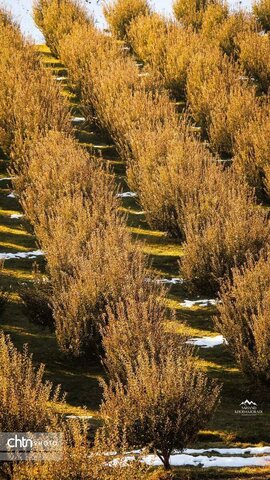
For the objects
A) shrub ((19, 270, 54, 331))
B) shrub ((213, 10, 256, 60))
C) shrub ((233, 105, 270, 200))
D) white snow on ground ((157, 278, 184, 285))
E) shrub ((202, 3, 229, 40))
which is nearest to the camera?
shrub ((19, 270, 54, 331))

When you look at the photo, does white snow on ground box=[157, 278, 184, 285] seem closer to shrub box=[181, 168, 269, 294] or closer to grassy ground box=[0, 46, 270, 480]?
grassy ground box=[0, 46, 270, 480]

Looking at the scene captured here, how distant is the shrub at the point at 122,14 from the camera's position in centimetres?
2119

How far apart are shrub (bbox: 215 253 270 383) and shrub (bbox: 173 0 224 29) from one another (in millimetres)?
14359

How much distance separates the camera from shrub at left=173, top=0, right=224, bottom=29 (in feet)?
69.2

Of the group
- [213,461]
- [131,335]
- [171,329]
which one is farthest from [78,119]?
[213,461]

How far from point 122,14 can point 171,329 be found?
616 inches

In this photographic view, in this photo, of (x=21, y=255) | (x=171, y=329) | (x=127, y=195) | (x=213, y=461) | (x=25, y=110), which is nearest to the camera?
(x=213, y=461)

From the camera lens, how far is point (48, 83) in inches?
572

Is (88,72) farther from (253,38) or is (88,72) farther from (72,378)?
(72,378)

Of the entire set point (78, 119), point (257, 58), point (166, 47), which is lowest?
point (78, 119)

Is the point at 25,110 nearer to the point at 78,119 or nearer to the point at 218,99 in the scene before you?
the point at 78,119

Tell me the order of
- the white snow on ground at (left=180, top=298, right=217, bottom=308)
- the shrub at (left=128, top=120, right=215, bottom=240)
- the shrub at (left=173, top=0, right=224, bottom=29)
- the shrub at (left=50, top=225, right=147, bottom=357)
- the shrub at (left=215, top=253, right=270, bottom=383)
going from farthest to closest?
the shrub at (left=173, top=0, right=224, bottom=29) < the shrub at (left=128, top=120, right=215, bottom=240) < the white snow on ground at (left=180, top=298, right=217, bottom=308) < the shrub at (left=50, top=225, right=147, bottom=357) < the shrub at (left=215, top=253, right=270, bottom=383)

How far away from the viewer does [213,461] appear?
19.9 feet

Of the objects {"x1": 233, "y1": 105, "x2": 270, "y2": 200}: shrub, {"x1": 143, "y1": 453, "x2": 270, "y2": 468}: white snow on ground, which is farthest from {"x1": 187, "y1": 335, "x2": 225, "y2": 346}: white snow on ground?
{"x1": 233, "y1": 105, "x2": 270, "y2": 200}: shrub
